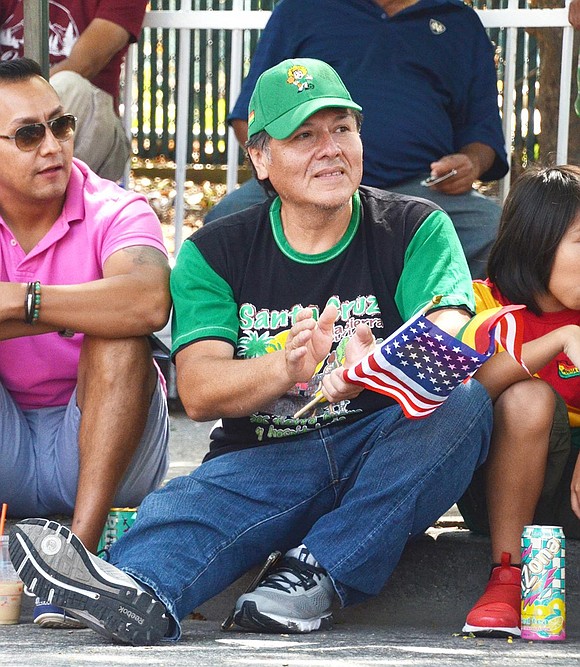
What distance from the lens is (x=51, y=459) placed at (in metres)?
3.77

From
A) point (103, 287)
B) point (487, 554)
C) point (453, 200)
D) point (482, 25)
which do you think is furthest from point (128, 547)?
point (482, 25)

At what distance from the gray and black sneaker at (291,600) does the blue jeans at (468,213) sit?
1.81 m

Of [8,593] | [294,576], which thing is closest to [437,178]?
[294,576]

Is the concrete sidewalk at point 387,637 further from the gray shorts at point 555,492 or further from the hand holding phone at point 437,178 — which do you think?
the hand holding phone at point 437,178

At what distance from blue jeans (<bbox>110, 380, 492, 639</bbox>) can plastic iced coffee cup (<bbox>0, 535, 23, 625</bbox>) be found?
280mm

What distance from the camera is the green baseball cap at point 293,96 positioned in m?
3.44

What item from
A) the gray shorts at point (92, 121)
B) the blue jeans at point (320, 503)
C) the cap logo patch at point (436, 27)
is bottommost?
the blue jeans at point (320, 503)

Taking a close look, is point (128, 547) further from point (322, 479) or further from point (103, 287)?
point (103, 287)

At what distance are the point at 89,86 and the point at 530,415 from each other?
2.58 m

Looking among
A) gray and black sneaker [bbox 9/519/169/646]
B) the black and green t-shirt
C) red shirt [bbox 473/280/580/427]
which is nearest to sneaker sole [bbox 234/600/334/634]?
gray and black sneaker [bbox 9/519/169/646]

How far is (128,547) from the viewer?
324 centimetres

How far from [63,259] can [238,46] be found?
220 cm

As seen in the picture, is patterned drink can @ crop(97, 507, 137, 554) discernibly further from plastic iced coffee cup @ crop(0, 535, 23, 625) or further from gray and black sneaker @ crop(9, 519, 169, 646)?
gray and black sneaker @ crop(9, 519, 169, 646)

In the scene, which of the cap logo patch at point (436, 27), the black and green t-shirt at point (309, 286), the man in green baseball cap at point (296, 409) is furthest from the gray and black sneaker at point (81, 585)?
the cap logo patch at point (436, 27)
